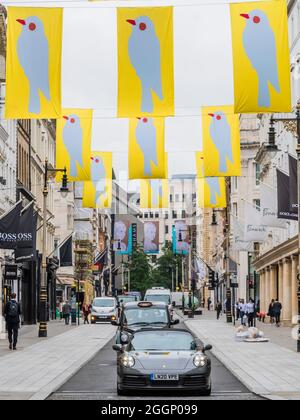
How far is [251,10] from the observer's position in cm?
2922

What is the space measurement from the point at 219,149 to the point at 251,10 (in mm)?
14604

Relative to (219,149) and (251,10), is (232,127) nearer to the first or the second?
(219,149)

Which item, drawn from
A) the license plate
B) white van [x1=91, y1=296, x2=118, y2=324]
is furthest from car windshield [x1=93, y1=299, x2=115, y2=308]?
the license plate

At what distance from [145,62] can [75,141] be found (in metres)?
15.3

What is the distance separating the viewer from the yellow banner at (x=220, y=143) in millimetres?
43438

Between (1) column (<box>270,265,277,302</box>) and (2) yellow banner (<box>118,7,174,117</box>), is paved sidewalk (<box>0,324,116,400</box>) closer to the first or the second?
(2) yellow banner (<box>118,7,174,117</box>)

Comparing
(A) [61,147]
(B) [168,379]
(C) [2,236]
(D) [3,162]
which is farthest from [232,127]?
(B) [168,379]

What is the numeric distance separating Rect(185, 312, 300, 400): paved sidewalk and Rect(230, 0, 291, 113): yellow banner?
700 centimetres

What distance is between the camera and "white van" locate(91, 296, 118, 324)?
243ft

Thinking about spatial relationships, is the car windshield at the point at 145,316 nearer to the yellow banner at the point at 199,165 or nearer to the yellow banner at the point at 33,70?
the yellow banner at the point at 33,70

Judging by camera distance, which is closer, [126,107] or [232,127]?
[126,107]

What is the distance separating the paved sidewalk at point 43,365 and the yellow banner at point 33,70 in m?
6.84

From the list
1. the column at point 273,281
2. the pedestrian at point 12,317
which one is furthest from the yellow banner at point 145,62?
the column at point 273,281
